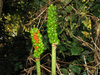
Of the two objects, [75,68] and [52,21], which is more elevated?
[52,21]

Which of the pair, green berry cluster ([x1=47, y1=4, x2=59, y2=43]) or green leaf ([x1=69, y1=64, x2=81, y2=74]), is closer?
green berry cluster ([x1=47, y1=4, x2=59, y2=43])

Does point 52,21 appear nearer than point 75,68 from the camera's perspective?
Yes

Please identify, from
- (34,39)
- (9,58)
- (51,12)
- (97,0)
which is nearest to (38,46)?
(34,39)

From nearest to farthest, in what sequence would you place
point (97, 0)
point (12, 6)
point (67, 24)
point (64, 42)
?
point (97, 0)
point (67, 24)
point (64, 42)
point (12, 6)

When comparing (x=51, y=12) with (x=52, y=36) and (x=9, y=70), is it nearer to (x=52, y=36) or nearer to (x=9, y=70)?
(x=52, y=36)

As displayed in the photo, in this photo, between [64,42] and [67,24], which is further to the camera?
[64,42]

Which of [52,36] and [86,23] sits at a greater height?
[86,23]

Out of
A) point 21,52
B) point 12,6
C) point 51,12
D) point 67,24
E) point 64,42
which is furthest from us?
point 21,52

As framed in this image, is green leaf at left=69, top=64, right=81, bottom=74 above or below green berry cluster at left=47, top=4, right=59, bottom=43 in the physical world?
below

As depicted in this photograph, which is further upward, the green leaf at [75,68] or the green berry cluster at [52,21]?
the green berry cluster at [52,21]

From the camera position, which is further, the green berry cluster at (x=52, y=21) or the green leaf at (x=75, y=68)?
the green leaf at (x=75, y=68)

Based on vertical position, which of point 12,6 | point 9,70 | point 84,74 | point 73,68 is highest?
point 12,6
